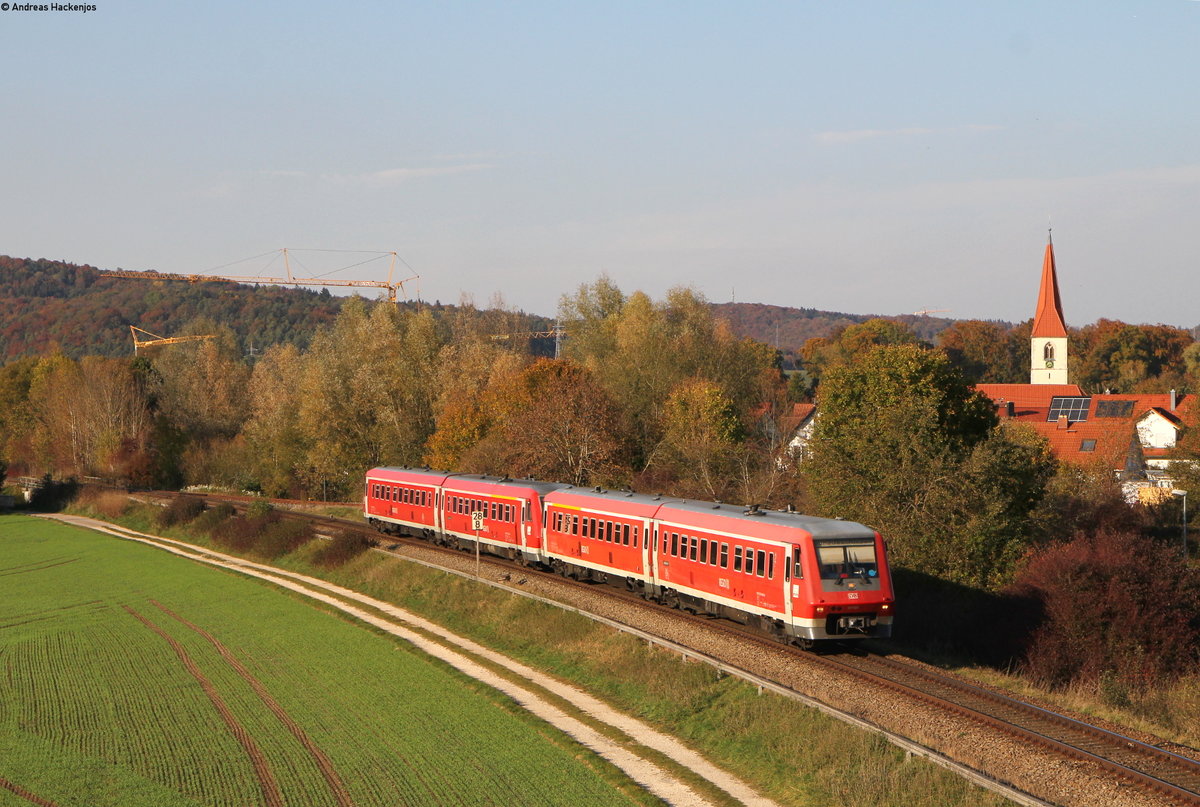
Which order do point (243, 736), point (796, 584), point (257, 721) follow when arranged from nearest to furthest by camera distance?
point (243, 736) < point (796, 584) < point (257, 721)

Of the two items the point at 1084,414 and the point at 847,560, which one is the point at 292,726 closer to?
the point at 847,560

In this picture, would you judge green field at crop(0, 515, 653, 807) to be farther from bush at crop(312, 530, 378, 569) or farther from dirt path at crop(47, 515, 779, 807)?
bush at crop(312, 530, 378, 569)

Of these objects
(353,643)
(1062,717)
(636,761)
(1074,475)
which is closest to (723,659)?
(636,761)

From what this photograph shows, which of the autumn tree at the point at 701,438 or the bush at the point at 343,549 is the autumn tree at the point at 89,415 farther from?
the autumn tree at the point at 701,438

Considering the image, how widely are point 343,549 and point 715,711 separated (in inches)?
1165

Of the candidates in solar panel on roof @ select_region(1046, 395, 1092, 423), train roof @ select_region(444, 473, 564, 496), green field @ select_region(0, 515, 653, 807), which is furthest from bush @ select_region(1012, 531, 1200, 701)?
solar panel on roof @ select_region(1046, 395, 1092, 423)

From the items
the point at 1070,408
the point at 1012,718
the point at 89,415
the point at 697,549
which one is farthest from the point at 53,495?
the point at 1070,408

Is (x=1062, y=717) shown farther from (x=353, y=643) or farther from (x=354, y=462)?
(x=354, y=462)

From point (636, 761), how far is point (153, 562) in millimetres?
41591

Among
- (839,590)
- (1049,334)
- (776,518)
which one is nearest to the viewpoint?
(839,590)

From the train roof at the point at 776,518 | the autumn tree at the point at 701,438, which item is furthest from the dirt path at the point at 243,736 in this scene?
the autumn tree at the point at 701,438

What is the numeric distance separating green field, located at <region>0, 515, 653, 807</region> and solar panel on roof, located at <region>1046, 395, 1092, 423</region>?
78.3 meters

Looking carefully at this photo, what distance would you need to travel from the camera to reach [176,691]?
2705cm

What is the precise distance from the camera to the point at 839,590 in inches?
906
